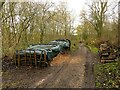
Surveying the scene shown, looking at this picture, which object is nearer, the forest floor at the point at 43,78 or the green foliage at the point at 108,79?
the green foliage at the point at 108,79

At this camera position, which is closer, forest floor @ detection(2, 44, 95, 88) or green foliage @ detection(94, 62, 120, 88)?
green foliage @ detection(94, 62, 120, 88)

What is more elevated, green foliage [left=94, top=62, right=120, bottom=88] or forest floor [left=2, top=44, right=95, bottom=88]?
green foliage [left=94, top=62, right=120, bottom=88]

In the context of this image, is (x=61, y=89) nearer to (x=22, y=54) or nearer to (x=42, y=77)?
(x=42, y=77)

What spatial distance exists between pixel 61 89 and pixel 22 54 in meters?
6.73

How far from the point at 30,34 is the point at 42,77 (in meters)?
16.8

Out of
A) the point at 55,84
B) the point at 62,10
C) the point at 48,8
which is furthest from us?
the point at 62,10

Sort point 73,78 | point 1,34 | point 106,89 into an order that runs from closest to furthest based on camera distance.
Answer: point 106,89
point 73,78
point 1,34

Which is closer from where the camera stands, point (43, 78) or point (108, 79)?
point (108, 79)

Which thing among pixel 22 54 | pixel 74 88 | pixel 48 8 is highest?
pixel 48 8

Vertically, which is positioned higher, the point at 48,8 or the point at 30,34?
the point at 48,8

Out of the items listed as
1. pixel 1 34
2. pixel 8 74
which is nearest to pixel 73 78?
pixel 8 74

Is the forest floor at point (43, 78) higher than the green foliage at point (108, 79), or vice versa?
the green foliage at point (108, 79)

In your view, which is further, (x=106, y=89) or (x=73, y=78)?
(x=73, y=78)

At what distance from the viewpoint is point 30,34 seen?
27.7 metres
